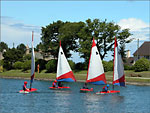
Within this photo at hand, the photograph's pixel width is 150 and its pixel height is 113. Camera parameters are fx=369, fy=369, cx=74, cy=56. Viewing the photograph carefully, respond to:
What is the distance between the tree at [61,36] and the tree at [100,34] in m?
3.87

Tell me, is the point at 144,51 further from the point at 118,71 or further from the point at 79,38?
the point at 118,71

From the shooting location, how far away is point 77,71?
10244 centimetres

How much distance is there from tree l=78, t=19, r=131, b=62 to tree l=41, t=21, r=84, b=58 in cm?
387

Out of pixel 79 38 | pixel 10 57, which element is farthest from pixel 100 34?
pixel 10 57

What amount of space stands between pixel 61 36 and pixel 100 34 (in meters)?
11.9

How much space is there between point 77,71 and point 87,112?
2484 inches

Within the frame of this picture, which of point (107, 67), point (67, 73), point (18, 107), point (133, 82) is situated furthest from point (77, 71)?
point (18, 107)

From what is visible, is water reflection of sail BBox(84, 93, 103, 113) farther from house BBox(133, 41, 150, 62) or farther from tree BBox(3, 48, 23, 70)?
tree BBox(3, 48, 23, 70)

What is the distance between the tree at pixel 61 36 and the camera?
10444cm

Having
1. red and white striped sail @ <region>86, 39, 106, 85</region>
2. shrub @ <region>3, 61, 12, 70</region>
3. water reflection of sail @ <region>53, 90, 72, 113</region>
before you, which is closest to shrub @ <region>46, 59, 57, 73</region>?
shrub @ <region>3, 61, 12, 70</region>

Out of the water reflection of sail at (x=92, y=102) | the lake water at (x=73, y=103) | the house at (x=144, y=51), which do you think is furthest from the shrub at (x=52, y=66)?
the water reflection of sail at (x=92, y=102)

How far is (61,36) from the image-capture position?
105 m

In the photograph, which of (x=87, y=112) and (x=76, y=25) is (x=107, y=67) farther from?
(x=87, y=112)

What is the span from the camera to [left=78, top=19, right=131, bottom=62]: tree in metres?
98.1
